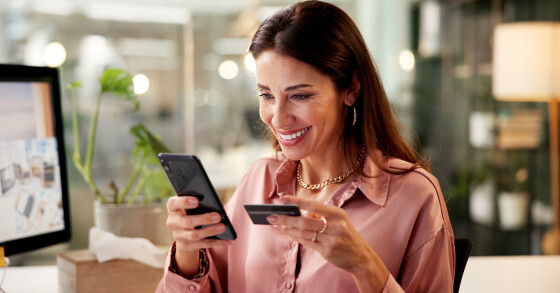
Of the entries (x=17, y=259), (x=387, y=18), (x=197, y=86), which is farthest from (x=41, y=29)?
(x=387, y=18)

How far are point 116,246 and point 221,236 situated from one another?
0.37m

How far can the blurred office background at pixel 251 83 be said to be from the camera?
4504 millimetres

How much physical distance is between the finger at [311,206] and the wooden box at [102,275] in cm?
61

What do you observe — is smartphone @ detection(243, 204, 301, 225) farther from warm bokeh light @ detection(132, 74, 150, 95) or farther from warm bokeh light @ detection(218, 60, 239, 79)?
warm bokeh light @ detection(218, 60, 239, 79)

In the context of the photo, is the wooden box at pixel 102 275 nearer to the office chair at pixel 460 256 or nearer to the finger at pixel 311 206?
the finger at pixel 311 206

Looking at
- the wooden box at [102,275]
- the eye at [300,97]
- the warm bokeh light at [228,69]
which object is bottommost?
the wooden box at [102,275]

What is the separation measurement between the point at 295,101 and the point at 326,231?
381mm

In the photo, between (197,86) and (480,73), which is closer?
(480,73)

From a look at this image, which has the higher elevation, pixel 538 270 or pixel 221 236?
pixel 221 236

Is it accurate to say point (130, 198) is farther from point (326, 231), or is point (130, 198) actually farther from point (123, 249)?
point (326, 231)

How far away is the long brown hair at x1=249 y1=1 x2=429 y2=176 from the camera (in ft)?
4.67

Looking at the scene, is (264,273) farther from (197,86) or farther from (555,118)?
(197,86)

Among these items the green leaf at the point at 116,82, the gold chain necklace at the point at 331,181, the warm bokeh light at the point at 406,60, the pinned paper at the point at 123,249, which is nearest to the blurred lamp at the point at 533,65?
the warm bokeh light at the point at 406,60

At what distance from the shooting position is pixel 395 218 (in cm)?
139
